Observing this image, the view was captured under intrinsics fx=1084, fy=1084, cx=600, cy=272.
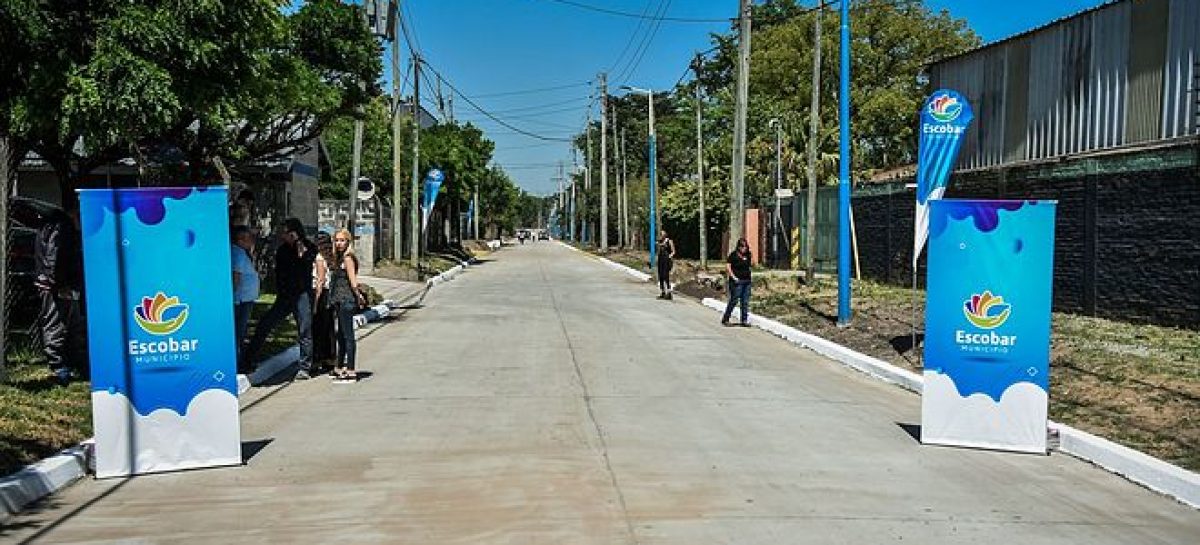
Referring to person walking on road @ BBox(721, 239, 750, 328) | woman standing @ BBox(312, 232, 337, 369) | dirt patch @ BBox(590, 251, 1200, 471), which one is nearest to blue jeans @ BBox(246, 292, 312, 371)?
woman standing @ BBox(312, 232, 337, 369)

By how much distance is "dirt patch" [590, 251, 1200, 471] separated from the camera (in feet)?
29.5

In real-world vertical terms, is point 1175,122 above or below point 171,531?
above

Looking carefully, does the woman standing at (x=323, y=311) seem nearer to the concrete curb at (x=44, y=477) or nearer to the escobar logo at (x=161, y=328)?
the escobar logo at (x=161, y=328)

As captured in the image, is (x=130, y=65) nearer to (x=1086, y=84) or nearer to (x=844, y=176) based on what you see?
(x=844, y=176)

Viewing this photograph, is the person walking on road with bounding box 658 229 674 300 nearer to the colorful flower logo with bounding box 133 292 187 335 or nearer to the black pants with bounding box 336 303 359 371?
the black pants with bounding box 336 303 359 371

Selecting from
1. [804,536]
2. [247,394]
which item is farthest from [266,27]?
[804,536]

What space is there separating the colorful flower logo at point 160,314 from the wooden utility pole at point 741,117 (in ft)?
67.4

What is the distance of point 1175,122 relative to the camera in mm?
18406

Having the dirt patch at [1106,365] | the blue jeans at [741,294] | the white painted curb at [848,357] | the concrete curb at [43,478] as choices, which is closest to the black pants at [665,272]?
the dirt patch at [1106,365]

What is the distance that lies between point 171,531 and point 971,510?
15.5 feet

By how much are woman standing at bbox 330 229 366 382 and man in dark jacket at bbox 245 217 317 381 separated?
1.11 ft

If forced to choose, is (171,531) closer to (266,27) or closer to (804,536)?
(804,536)

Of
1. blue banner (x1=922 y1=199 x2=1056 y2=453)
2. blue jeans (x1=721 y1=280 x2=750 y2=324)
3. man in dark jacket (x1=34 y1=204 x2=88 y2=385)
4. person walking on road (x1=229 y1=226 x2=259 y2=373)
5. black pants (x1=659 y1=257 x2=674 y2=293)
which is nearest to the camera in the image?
blue banner (x1=922 y1=199 x2=1056 y2=453)

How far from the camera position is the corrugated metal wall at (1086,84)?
1847 centimetres
